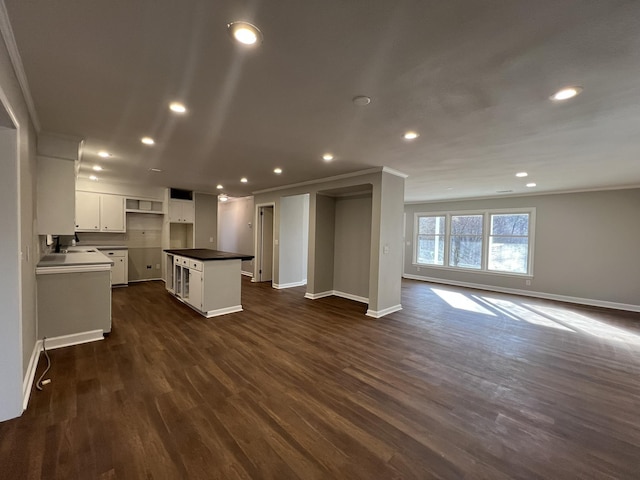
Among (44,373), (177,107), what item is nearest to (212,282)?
(44,373)

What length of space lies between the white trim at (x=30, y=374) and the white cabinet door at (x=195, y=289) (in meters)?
1.81

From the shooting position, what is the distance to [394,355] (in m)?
3.16

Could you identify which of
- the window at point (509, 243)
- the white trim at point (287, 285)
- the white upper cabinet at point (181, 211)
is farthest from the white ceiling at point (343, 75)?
the white trim at point (287, 285)

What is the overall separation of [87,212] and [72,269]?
399cm

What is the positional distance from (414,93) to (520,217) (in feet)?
21.3

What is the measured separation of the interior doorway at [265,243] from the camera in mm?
7465

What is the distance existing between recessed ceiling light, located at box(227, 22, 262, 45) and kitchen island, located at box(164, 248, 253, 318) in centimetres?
325

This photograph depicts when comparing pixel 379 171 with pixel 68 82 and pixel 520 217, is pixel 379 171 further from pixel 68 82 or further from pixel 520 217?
pixel 520 217

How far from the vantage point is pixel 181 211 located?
24.1 ft

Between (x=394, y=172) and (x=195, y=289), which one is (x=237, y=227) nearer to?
(x=195, y=289)

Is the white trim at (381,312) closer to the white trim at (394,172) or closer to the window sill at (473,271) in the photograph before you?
the white trim at (394,172)

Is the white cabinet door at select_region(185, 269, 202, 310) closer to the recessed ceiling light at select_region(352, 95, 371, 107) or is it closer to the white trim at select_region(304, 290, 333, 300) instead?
the white trim at select_region(304, 290, 333, 300)

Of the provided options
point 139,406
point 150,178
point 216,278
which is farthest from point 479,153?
point 150,178

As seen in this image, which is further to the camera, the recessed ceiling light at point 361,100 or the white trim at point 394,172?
the white trim at point 394,172
